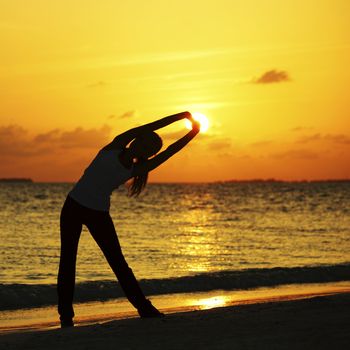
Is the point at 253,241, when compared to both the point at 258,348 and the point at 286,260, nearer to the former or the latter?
the point at 286,260

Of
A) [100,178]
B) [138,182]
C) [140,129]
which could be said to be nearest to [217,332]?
[138,182]

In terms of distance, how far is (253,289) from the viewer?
51.5 feet

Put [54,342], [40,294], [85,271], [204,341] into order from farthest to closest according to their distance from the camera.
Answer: [85,271]
[40,294]
[54,342]
[204,341]

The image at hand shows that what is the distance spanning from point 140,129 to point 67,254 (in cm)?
156

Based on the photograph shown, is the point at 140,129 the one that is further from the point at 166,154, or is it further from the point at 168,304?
the point at 168,304

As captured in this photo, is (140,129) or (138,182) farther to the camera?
(138,182)

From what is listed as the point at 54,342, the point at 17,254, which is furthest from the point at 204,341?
the point at 17,254

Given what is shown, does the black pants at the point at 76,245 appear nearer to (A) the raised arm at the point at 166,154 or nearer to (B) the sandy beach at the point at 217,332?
(B) the sandy beach at the point at 217,332

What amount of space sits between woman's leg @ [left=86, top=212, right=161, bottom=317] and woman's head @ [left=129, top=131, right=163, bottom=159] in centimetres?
73

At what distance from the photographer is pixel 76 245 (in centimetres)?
791

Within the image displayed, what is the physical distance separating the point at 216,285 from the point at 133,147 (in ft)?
30.1

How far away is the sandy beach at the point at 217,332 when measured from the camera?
257 inches

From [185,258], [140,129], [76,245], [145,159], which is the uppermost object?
[140,129]

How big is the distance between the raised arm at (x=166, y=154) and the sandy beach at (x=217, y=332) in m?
1.59
